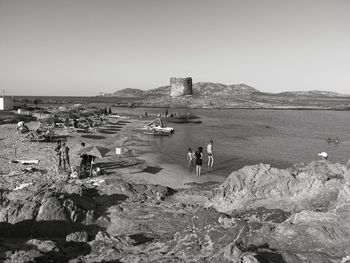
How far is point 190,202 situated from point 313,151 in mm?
24428

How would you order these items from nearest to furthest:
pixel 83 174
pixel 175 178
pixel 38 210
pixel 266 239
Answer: pixel 266 239 < pixel 38 210 < pixel 83 174 < pixel 175 178

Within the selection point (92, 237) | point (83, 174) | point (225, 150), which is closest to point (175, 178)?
point (83, 174)

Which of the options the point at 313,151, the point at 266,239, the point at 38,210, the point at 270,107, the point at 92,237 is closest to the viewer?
the point at 266,239

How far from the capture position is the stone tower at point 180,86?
15712cm

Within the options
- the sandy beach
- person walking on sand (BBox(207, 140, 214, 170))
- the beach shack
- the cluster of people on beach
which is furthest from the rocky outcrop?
the beach shack

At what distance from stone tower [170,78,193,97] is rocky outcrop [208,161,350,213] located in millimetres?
144659

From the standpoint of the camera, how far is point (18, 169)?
1738 centimetres

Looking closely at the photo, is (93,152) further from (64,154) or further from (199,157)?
(199,157)

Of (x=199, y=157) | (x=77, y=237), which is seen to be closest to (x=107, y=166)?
(x=199, y=157)

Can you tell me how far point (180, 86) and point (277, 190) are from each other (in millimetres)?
148375

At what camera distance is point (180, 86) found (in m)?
159

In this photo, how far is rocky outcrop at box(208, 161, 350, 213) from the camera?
1126 cm

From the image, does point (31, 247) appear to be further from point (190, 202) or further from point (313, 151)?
point (313, 151)

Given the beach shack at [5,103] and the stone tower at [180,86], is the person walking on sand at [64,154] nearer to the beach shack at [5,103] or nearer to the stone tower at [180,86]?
the beach shack at [5,103]
